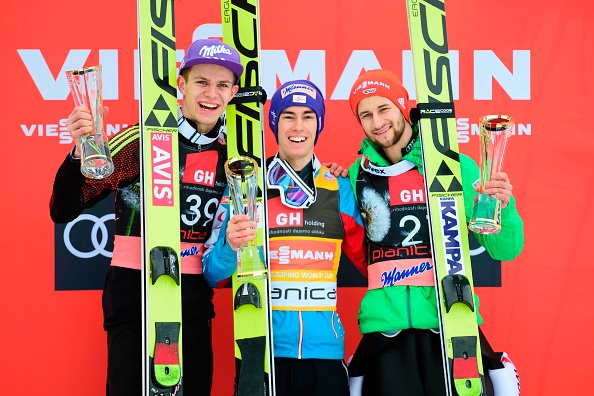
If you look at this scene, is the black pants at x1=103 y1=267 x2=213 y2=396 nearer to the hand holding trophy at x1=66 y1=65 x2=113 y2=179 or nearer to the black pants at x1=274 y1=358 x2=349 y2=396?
the black pants at x1=274 y1=358 x2=349 y2=396

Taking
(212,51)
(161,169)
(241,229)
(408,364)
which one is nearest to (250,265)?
(241,229)

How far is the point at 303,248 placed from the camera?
9.91ft

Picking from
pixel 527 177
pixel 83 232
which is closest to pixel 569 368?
pixel 527 177

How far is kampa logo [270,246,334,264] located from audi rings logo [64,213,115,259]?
1.03 metres

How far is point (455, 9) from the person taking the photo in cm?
384

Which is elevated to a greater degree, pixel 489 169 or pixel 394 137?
pixel 394 137

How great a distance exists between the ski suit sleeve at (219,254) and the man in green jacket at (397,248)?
500 millimetres

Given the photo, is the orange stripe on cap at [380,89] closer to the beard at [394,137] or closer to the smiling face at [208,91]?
the beard at [394,137]

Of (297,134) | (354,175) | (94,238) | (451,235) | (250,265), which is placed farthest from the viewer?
(94,238)

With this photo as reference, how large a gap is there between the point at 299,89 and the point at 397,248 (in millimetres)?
665

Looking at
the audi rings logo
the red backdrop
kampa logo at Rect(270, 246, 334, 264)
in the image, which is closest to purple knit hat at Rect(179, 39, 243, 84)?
kampa logo at Rect(270, 246, 334, 264)

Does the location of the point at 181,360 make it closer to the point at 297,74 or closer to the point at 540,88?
the point at 297,74

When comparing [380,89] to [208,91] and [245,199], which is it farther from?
[245,199]

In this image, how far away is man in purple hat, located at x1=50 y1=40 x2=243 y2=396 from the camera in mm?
2936
